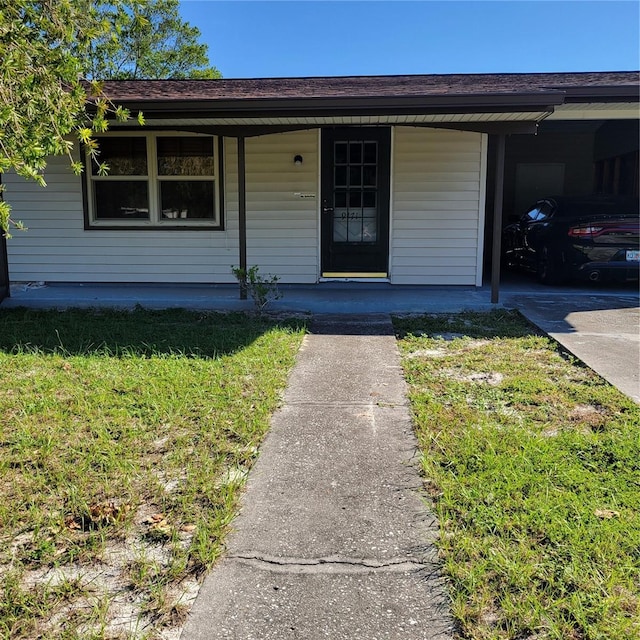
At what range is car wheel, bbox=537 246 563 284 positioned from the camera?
9336 mm

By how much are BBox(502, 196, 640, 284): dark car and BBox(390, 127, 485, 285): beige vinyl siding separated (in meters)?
1.19

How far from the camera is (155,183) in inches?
371

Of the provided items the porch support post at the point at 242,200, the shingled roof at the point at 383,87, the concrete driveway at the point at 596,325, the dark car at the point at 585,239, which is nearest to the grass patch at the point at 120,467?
the porch support post at the point at 242,200

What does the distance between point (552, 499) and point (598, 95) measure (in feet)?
22.3

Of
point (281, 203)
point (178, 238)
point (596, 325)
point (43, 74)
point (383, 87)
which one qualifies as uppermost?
point (383, 87)

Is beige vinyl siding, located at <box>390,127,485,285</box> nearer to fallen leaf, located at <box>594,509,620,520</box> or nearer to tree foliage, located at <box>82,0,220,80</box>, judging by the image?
fallen leaf, located at <box>594,509,620,520</box>

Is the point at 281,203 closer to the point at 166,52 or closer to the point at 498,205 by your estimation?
the point at 498,205

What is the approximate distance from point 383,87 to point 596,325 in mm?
4305

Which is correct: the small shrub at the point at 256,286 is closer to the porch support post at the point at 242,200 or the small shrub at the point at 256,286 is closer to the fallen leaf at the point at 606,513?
the porch support post at the point at 242,200

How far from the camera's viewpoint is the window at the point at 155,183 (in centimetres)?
938

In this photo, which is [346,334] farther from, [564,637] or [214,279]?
[564,637]

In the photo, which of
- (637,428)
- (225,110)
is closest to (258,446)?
(637,428)

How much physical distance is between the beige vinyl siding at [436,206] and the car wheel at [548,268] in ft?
3.82

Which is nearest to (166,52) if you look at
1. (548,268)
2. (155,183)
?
(155,183)
